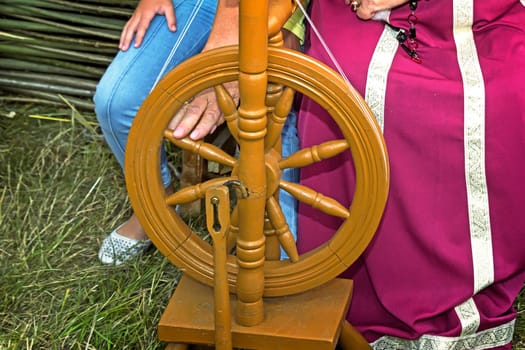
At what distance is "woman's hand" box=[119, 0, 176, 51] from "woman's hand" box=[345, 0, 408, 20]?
487 mm

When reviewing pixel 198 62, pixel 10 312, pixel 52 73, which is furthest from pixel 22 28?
pixel 198 62

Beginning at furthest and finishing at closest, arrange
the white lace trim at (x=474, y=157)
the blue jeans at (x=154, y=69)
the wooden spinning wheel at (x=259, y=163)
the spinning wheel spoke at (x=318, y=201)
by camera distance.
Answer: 1. the blue jeans at (x=154, y=69)
2. the white lace trim at (x=474, y=157)
3. the spinning wheel spoke at (x=318, y=201)
4. the wooden spinning wheel at (x=259, y=163)

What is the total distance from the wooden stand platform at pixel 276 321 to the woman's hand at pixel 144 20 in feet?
2.28

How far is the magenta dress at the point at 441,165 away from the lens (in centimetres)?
207

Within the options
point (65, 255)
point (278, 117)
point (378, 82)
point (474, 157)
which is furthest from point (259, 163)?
point (65, 255)

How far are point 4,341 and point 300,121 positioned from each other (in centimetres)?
88

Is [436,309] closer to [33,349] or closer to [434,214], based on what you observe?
[434,214]

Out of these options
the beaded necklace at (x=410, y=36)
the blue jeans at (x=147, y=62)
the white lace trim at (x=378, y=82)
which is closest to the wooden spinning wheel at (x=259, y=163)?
the white lace trim at (x=378, y=82)

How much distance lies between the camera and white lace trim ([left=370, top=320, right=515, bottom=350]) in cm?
224

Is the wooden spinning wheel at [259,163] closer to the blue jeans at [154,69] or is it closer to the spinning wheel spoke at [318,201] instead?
the spinning wheel spoke at [318,201]

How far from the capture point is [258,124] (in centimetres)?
175

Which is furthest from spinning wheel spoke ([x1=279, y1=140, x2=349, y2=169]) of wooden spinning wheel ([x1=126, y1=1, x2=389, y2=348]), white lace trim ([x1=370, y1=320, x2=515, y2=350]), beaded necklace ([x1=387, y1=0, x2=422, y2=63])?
white lace trim ([x1=370, y1=320, x2=515, y2=350])

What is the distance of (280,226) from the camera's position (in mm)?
1946

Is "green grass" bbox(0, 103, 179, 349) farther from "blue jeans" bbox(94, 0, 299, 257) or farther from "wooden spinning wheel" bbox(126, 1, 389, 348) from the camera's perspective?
"wooden spinning wheel" bbox(126, 1, 389, 348)
